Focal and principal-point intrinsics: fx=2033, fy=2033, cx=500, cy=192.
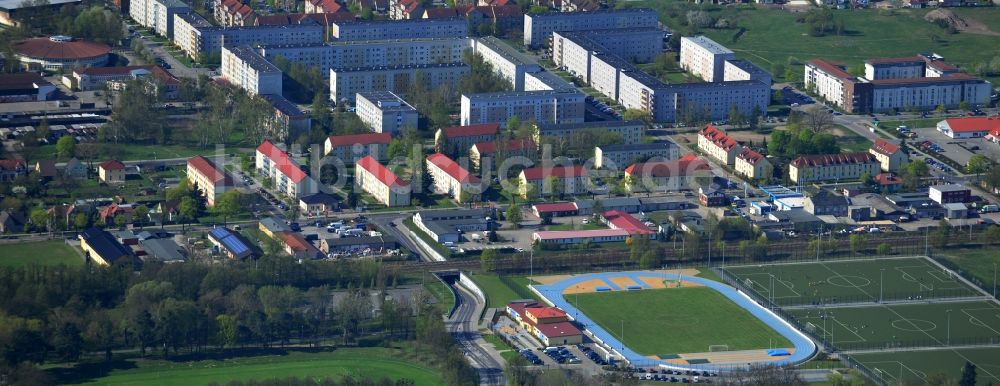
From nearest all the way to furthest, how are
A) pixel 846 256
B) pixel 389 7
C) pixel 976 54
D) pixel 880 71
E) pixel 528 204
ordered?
1. pixel 846 256
2. pixel 528 204
3. pixel 880 71
4. pixel 976 54
5. pixel 389 7

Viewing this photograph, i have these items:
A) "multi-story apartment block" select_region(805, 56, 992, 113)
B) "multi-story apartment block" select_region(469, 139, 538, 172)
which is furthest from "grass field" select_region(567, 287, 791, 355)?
"multi-story apartment block" select_region(805, 56, 992, 113)

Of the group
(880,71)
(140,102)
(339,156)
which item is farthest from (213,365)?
(880,71)

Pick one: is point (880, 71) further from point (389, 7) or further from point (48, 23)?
point (48, 23)

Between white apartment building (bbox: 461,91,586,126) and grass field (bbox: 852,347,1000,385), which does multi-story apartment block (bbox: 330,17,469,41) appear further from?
grass field (bbox: 852,347,1000,385)

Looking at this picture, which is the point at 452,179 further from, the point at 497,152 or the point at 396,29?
the point at 396,29

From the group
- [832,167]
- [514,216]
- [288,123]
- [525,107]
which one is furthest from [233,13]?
[832,167]

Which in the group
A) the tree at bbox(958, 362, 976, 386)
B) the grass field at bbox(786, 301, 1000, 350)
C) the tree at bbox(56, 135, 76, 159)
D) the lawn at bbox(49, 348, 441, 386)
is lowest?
the grass field at bbox(786, 301, 1000, 350)
